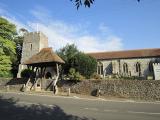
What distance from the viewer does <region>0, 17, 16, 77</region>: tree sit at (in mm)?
38781

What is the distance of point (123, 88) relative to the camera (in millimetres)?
25781

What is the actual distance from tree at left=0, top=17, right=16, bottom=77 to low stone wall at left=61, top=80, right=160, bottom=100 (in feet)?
54.7

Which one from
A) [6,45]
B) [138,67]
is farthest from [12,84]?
[138,67]

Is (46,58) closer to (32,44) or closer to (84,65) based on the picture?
(84,65)

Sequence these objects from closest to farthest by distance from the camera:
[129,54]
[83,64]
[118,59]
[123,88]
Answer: [123,88], [83,64], [118,59], [129,54]

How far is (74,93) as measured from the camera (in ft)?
90.1

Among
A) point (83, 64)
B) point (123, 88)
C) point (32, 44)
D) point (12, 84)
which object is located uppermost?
point (32, 44)

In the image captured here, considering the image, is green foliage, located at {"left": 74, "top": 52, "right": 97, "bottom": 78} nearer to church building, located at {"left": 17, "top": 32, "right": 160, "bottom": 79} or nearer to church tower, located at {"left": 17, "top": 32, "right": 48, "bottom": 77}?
church building, located at {"left": 17, "top": 32, "right": 160, "bottom": 79}

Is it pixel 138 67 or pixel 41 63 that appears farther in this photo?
pixel 138 67

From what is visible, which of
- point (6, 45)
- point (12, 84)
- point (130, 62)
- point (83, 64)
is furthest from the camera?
point (130, 62)

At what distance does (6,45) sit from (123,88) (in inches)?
967

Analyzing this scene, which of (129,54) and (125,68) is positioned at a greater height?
(129,54)

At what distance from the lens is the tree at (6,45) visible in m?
38.8

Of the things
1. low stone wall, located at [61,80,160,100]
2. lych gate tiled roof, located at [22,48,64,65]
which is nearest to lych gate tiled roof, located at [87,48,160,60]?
lych gate tiled roof, located at [22,48,64,65]
